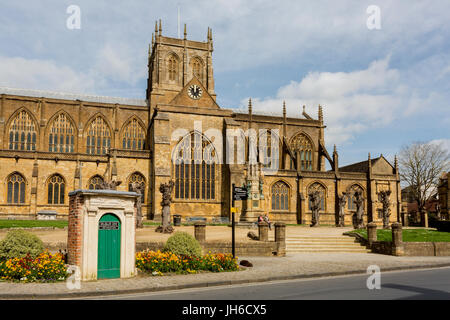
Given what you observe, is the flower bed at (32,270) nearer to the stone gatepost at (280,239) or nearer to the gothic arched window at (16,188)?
the stone gatepost at (280,239)

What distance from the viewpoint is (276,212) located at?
41500 millimetres

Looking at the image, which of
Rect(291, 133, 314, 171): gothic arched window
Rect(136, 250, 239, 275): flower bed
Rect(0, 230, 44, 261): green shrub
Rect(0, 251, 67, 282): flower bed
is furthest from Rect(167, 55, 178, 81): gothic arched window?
Rect(0, 251, 67, 282): flower bed

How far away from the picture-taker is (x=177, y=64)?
170 ft

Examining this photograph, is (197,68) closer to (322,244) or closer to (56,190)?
(56,190)

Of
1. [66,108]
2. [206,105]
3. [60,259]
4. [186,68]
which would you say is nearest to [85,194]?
[60,259]

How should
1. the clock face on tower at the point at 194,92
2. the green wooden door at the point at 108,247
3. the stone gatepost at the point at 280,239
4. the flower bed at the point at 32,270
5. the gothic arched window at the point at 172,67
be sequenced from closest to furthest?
the flower bed at the point at 32,270 < the green wooden door at the point at 108,247 < the stone gatepost at the point at 280,239 < the clock face on tower at the point at 194,92 < the gothic arched window at the point at 172,67

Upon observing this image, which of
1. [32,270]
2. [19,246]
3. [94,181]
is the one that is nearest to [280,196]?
[94,181]

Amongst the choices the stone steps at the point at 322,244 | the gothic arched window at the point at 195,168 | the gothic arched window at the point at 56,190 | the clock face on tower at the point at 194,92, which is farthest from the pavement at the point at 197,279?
the clock face on tower at the point at 194,92

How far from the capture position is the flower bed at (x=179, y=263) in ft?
43.3

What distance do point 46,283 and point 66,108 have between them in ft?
121

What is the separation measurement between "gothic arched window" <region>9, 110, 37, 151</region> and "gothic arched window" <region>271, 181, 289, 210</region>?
2555 centimetres

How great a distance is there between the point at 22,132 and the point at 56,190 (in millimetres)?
10594

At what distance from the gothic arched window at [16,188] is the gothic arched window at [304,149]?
30485 mm
